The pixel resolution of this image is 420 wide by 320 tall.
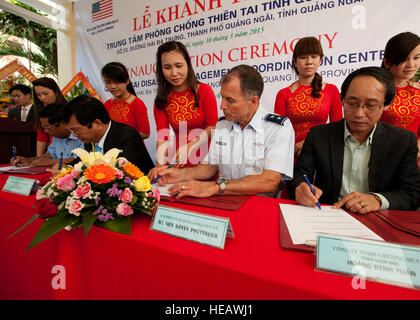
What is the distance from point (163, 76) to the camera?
1.85 meters

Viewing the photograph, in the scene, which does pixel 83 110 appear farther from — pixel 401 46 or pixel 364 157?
pixel 401 46

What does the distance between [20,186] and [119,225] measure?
835mm

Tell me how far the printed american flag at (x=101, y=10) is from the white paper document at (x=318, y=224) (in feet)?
13.8

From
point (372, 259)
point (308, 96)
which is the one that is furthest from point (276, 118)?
point (372, 259)

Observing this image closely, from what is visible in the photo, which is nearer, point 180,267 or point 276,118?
point 180,267

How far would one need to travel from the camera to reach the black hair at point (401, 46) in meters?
1.36

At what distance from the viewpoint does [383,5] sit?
213 cm

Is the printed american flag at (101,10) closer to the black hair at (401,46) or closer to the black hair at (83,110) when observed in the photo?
the black hair at (83,110)

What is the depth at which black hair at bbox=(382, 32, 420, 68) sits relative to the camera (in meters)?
1.36

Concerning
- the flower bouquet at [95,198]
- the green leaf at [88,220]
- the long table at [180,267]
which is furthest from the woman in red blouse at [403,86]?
the green leaf at [88,220]

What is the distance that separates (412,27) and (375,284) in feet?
8.47

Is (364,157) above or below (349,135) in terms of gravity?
below

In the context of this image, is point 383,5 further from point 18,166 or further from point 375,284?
point 18,166

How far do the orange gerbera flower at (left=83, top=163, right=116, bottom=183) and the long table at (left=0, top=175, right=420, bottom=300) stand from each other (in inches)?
6.7
